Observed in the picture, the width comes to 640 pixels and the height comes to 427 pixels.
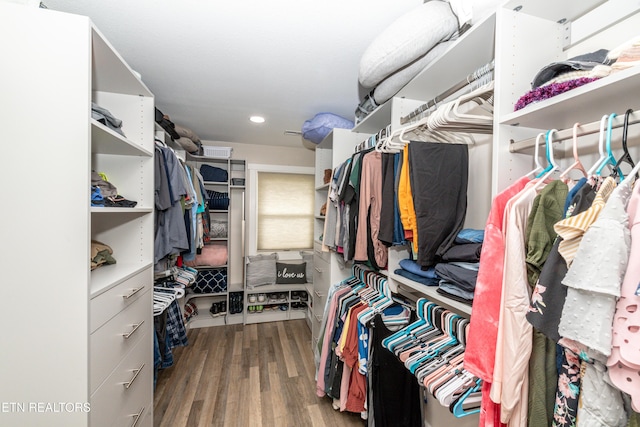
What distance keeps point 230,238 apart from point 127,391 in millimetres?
2279

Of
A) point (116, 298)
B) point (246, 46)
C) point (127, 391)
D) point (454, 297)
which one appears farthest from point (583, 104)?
point (127, 391)

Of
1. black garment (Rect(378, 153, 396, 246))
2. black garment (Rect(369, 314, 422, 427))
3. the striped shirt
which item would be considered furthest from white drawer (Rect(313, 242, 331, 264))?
the striped shirt

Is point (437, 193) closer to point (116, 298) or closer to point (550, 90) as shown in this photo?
point (550, 90)

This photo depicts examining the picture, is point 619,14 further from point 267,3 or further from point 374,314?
point 374,314

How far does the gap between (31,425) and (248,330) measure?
2405 mm

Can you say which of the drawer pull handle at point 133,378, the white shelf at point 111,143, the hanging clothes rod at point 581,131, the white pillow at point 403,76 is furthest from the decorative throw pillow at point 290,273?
the hanging clothes rod at point 581,131

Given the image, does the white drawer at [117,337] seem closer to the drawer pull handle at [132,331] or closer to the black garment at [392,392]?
the drawer pull handle at [132,331]

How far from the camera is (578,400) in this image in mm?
584

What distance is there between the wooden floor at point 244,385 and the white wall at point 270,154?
7.27ft

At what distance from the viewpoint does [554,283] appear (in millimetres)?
587

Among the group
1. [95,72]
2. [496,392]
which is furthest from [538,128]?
[95,72]

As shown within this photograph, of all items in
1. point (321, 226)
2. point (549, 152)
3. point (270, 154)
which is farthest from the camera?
point (270, 154)

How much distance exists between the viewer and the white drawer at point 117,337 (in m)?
1.02

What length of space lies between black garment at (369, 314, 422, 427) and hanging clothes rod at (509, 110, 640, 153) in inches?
39.1
